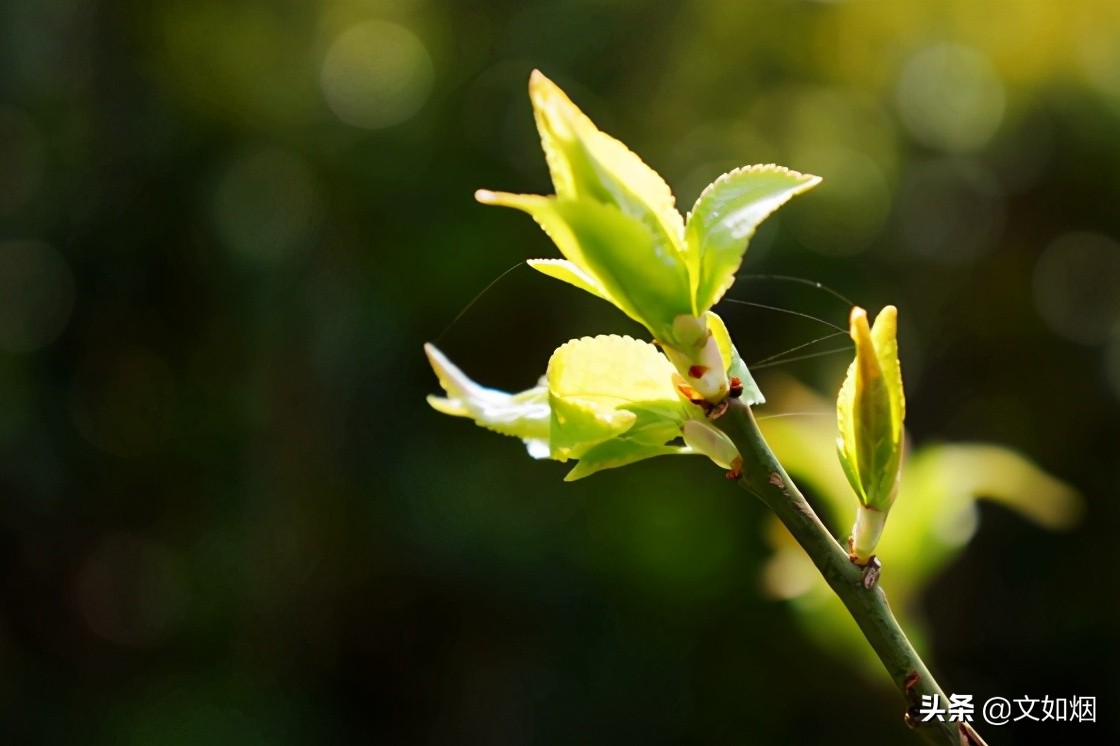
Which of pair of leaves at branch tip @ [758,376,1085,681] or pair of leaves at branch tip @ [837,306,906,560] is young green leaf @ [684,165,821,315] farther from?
pair of leaves at branch tip @ [758,376,1085,681]

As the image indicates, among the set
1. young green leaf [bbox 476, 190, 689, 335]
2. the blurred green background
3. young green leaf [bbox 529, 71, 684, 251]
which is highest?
young green leaf [bbox 529, 71, 684, 251]

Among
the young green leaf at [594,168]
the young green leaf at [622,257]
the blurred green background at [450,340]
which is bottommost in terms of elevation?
the blurred green background at [450,340]

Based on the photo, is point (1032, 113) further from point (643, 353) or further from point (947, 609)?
point (643, 353)

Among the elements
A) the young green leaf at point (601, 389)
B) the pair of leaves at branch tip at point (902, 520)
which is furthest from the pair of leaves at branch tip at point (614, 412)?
the pair of leaves at branch tip at point (902, 520)

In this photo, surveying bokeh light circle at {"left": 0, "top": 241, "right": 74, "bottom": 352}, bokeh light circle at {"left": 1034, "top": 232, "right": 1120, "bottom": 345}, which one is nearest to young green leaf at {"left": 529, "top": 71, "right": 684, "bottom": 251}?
bokeh light circle at {"left": 1034, "top": 232, "right": 1120, "bottom": 345}

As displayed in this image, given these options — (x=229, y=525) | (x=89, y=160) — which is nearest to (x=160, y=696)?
(x=229, y=525)

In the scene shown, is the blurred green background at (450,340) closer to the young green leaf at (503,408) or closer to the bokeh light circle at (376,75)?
the bokeh light circle at (376,75)
